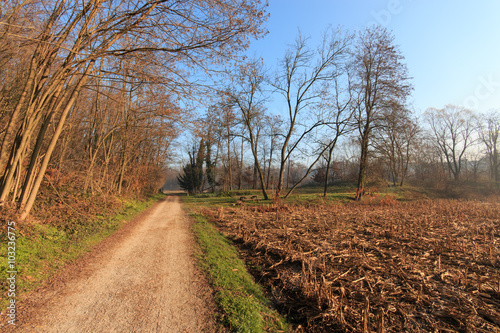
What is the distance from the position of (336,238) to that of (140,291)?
5.48 metres

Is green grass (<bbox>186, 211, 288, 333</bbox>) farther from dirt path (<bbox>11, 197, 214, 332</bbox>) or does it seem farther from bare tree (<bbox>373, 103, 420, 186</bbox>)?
bare tree (<bbox>373, 103, 420, 186</bbox>)

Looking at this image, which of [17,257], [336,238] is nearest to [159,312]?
[17,257]

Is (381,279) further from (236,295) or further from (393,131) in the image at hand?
(393,131)

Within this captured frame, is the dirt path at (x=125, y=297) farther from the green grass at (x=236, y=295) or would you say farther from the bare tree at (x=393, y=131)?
the bare tree at (x=393, y=131)

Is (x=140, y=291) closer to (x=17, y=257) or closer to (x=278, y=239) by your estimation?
(x=17, y=257)

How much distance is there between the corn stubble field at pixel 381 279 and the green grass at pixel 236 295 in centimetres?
30

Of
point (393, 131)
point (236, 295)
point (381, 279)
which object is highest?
point (393, 131)

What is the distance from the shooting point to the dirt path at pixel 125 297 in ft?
9.80

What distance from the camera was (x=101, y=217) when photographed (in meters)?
9.27

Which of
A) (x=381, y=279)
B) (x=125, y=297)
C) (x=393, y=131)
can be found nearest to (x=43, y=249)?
(x=125, y=297)

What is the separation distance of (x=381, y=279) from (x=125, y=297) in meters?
4.33

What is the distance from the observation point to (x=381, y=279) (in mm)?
4191

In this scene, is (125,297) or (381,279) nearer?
(125,297)

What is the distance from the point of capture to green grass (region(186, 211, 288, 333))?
3180 mm
